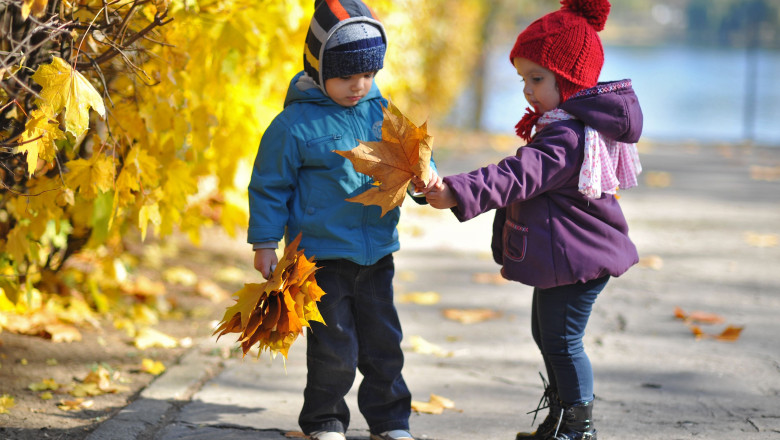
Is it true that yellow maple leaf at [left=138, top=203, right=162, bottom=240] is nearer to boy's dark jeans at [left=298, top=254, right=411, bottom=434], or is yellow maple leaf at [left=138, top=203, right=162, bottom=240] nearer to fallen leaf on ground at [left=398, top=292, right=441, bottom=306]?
boy's dark jeans at [left=298, top=254, right=411, bottom=434]

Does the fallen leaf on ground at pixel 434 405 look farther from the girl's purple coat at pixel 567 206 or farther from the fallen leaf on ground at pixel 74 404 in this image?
the fallen leaf on ground at pixel 74 404

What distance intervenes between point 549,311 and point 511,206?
14.7 inches

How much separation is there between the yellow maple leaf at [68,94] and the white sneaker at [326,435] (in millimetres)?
1254

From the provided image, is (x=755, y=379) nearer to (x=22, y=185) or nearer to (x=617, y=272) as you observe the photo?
(x=617, y=272)

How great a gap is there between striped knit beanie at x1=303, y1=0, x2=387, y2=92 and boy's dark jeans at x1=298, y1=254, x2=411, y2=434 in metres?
0.64

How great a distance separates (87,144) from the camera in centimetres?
344

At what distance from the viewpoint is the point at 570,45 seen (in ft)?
8.59

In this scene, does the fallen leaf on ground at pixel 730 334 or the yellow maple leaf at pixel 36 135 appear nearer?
the yellow maple leaf at pixel 36 135

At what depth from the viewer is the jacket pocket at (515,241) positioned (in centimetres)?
265

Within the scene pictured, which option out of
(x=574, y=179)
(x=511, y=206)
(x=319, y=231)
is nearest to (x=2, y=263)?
(x=319, y=231)

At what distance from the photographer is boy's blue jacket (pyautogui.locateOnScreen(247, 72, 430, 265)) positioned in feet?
8.66

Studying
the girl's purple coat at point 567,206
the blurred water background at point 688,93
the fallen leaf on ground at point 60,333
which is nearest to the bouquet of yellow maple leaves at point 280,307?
the girl's purple coat at point 567,206

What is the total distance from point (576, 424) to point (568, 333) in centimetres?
31

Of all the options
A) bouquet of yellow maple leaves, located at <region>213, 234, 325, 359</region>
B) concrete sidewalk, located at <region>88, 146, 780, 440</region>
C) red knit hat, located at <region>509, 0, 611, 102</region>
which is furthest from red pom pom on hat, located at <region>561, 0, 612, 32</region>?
concrete sidewalk, located at <region>88, 146, 780, 440</region>
